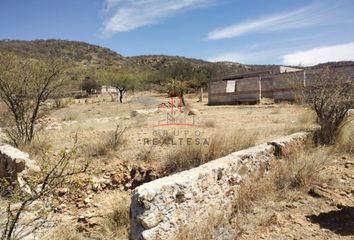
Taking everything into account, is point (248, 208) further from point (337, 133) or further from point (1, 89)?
point (1, 89)

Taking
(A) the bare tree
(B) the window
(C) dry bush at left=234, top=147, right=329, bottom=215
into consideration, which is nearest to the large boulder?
(A) the bare tree

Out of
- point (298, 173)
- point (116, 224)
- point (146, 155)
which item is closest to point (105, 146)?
point (146, 155)

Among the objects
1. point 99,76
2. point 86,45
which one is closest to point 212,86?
point 99,76

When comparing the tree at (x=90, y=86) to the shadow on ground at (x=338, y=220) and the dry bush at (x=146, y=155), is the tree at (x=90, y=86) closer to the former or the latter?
the dry bush at (x=146, y=155)

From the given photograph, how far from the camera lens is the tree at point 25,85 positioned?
9133 mm

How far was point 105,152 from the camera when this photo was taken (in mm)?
8102

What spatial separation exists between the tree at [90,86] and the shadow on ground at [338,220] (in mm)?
46787

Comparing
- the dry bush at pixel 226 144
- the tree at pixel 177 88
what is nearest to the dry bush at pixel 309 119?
the dry bush at pixel 226 144

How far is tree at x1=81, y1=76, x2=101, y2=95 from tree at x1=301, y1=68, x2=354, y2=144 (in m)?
43.1

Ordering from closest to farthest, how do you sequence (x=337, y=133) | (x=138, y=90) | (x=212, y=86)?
(x=337, y=133) → (x=212, y=86) → (x=138, y=90)

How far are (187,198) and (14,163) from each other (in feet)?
13.9

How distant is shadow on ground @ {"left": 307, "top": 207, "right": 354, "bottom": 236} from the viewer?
404cm

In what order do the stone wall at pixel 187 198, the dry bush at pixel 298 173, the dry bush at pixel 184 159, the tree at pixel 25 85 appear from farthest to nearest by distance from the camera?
the tree at pixel 25 85
the dry bush at pixel 184 159
the dry bush at pixel 298 173
the stone wall at pixel 187 198

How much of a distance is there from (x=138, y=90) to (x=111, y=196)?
44.7m
